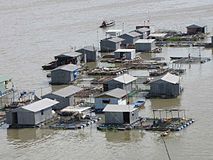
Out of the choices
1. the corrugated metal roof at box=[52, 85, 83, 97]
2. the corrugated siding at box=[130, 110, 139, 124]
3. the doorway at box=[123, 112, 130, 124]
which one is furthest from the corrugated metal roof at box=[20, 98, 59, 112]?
the corrugated siding at box=[130, 110, 139, 124]

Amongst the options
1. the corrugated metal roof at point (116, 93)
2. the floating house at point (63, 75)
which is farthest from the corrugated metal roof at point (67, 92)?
the floating house at point (63, 75)

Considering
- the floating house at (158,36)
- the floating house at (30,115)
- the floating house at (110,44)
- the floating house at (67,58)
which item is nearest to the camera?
the floating house at (30,115)

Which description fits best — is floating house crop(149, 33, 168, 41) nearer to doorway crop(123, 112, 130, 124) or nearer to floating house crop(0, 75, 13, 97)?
floating house crop(0, 75, 13, 97)

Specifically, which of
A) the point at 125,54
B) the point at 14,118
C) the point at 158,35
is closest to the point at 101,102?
the point at 14,118

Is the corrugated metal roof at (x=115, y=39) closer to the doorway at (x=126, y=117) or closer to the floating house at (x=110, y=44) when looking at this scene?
the floating house at (x=110, y=44)

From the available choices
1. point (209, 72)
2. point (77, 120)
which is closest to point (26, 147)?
point (77, 120)

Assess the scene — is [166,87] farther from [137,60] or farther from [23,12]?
[23,12]

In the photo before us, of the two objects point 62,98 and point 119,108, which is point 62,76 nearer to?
point 62,98
